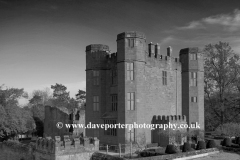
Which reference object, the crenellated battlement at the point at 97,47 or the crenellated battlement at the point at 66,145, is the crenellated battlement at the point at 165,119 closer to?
the crenellated battlement at the point at 66,145

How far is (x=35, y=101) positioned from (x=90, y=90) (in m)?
48.5

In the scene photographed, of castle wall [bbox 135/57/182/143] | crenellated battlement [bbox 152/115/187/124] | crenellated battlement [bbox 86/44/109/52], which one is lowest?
crenellated battlement [bbox 152/115/187/124]

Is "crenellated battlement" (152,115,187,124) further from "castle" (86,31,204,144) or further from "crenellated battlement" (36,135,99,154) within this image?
"crenellated battlement" (36,135,99,154)

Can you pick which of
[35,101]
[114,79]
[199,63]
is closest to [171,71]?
→ [199,63]

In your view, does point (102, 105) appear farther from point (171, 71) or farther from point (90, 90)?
point (171, 71)

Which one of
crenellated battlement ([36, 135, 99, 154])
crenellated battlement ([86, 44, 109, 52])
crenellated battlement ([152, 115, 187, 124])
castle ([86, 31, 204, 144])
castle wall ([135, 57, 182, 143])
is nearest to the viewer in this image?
crenellated battlement ([36, 135, 99, 154])

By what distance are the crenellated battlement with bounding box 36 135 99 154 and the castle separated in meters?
5.20

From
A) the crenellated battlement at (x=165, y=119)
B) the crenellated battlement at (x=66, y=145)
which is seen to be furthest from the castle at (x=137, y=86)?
the crenellated battlement at (x=66, y=145)

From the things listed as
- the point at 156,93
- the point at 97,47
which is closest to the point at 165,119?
the point at 156,93

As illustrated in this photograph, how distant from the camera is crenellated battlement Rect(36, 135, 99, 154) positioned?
59.9 feet

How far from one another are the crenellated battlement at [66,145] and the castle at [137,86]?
520 cm

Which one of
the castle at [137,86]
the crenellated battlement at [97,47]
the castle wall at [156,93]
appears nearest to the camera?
the castle at [137,86]

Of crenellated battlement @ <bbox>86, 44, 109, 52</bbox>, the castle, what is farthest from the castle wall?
crenellated battlement @ <bbox>86, 44, 109, 52</bbox>

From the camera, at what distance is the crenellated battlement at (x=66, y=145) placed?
1827 centimetres
